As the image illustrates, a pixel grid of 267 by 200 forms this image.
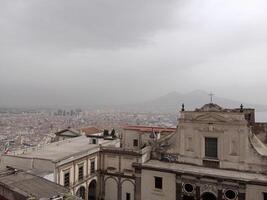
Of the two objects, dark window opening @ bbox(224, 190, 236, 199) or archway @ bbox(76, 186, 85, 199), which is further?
archway @ bbox(76, 186, 85, 199)

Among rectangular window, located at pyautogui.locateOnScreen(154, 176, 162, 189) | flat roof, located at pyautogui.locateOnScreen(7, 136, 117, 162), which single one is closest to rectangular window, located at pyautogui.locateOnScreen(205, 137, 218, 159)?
rectangular window, located at pyautogui.locateOnScreen(154, 176, 162, 189)

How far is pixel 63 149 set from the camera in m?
31.4

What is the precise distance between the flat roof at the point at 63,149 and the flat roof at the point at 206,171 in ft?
22.9

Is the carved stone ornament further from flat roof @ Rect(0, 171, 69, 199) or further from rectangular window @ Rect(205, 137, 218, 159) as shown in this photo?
flat roof @ Rect(0, 171, 69, 199)

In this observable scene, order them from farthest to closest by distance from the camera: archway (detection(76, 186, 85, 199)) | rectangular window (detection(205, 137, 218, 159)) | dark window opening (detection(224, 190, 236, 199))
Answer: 1. archway (detection(76, 186, 85, 199))
2. rectangular window (detection(205, 137, 218, 159))
3. dark window opening (detection(224, 190, 236, 199))

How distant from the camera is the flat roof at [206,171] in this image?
2375 cm

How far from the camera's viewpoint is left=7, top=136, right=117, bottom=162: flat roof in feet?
90.2

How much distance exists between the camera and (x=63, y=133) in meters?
43.6

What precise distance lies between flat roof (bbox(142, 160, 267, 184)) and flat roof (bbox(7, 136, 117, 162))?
6.99 metres

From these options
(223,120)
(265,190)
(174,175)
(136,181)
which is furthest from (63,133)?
(265,190)

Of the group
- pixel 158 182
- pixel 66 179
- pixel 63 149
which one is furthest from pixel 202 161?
pixel 63 149

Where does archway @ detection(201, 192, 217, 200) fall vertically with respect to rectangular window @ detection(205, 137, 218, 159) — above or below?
below

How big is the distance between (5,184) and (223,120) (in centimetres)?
1754

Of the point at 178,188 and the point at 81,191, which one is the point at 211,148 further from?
the point at 81,191
